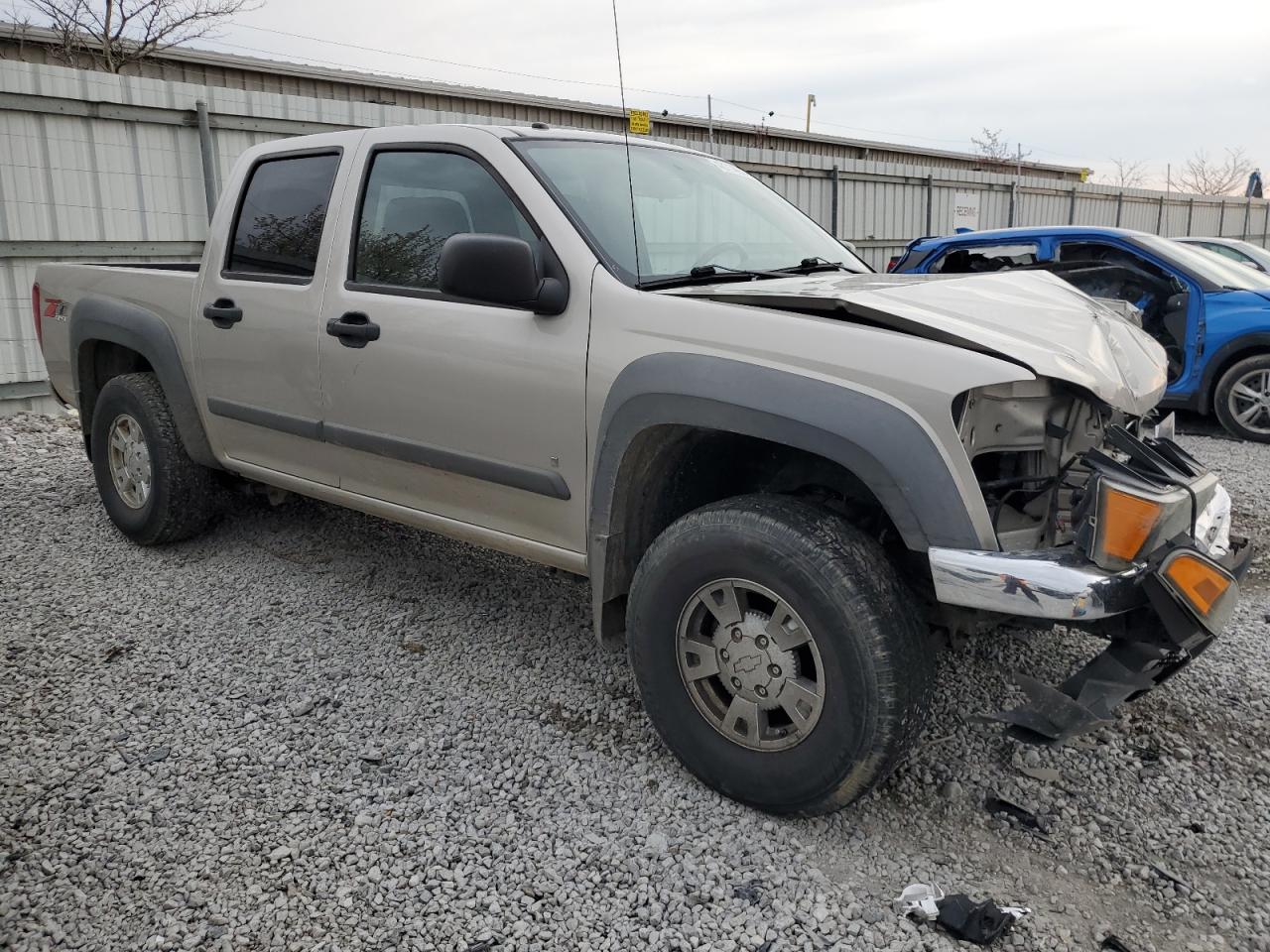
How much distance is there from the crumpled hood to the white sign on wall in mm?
14909

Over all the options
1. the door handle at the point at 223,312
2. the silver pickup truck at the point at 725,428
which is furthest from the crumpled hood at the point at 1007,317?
the door handle at the point at 223,312

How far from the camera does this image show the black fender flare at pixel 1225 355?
7.18 metres

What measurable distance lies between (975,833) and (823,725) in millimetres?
589

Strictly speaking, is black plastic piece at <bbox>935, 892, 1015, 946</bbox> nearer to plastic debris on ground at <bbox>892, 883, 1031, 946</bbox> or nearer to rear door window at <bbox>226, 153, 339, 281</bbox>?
plastic debris on ground at <bbox>892, 883, 1031, 946</bbox>

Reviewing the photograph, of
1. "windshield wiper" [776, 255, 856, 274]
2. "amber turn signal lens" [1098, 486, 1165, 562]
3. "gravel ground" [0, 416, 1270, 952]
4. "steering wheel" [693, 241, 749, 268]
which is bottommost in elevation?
"gravel ground" [0, 416, 1270, 952]

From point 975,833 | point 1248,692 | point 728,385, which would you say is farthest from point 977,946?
point 1248,692

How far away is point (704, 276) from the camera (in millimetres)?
3182

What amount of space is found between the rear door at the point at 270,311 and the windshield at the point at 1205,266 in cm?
629

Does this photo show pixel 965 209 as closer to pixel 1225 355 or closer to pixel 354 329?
pixel 1225 355

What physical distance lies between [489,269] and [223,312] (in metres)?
1.86

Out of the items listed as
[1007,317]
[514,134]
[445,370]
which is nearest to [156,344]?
[445,370]

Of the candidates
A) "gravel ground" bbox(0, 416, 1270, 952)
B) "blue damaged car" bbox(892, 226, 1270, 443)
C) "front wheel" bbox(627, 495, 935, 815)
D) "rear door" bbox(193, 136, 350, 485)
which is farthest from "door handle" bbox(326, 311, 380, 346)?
"blue damaged car" bbox(892, 226, 1270, 443)

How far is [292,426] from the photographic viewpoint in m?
3.95

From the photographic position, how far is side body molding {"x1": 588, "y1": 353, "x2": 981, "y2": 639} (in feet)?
7.61
